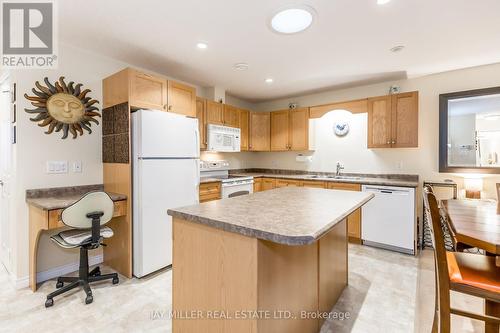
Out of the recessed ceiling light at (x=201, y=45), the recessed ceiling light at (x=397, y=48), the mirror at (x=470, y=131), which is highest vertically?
the recessed ceiling light at (x=201, y=45)

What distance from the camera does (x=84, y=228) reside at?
2160 mm

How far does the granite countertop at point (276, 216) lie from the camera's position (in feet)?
3.55

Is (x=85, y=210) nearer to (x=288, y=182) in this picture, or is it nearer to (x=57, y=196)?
(x=57, y=196)

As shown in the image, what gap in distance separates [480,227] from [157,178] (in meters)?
2.71

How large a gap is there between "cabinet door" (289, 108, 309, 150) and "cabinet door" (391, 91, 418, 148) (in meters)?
1.39

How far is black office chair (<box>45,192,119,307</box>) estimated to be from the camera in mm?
2086

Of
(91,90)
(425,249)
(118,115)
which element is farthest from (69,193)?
(425,249)

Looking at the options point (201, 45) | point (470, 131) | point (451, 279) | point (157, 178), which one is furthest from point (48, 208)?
point (470, 131)

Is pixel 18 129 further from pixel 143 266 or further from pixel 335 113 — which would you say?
pixel 335 113

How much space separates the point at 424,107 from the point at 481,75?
0.71 m

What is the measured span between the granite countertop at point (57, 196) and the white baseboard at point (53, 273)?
773mm

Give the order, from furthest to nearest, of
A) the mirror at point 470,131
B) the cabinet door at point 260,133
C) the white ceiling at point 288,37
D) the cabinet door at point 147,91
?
the cabinet door at point 260,133 → the mirror at point 470,131 → the cabinet door at point 147,91 → the white ceiling at point 288,37

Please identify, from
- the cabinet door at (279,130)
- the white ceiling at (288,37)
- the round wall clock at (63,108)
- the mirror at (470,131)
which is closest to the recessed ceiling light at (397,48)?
the white ceiling at (288,37)

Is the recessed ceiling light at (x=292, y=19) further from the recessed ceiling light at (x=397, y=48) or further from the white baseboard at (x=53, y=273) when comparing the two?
the white baseboard at (x=53, y=273)
